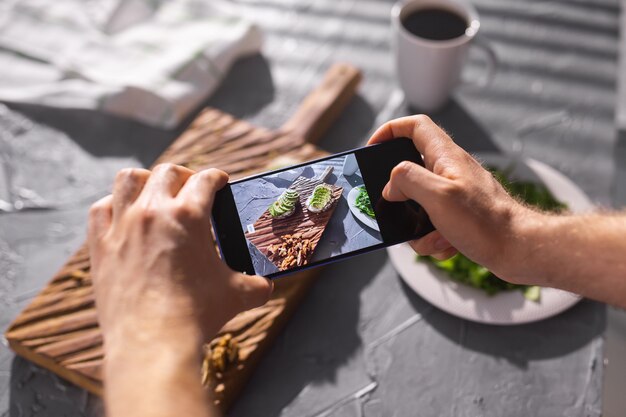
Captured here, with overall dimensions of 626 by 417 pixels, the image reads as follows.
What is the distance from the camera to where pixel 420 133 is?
704mm

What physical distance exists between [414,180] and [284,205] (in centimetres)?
15

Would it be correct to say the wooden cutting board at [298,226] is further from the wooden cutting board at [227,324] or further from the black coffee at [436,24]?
the black coffee at [436,24]

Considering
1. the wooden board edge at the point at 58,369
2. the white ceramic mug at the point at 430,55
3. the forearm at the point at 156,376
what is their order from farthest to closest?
the white ceramic mug at the point at 430,55 → the wooden board edge at the point at 58,369 → the forearm at the point at 156,376

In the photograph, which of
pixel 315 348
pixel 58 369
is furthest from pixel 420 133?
pixel 58 369

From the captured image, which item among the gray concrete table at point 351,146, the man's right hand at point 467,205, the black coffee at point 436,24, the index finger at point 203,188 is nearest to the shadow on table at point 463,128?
the gray concrete table at point 351,146

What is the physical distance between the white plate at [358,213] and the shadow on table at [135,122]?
1.31 feet

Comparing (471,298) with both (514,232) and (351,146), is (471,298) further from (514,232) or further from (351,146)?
(351,146)

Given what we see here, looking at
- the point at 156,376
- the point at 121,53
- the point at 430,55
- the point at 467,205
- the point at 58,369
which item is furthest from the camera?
the point at 121,53

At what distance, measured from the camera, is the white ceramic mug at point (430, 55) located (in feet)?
3.11

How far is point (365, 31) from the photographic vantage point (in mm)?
1178

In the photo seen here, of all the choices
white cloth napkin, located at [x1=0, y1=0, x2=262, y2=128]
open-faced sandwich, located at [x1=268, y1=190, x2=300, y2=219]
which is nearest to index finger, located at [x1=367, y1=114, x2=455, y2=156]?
open-faced sandwich, located at [x1=268, y1=190, x2=300, y2=219]

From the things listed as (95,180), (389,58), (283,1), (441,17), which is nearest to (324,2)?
(283,1)

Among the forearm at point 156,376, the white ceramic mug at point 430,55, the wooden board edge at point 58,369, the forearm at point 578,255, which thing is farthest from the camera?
the white ceramic mug at point 430,55

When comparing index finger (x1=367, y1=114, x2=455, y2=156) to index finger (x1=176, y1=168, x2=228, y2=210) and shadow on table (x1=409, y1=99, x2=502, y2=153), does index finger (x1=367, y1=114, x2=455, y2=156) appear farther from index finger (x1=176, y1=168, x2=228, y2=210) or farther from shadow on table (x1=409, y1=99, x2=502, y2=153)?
shadow on table (x1=409, y1=99, x2=502, y2=153)
